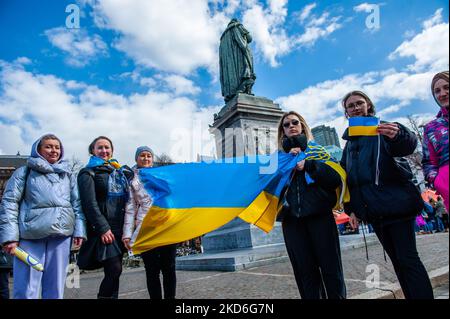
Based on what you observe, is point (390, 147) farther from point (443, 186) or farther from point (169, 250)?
point (169, 250)

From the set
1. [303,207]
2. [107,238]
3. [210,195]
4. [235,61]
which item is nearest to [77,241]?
[107,238]

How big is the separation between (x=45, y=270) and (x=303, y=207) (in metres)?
2.62

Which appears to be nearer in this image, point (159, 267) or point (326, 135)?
point (159, 267)

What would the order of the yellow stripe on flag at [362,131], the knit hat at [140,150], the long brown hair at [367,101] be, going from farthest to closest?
1. the knit hat at [140,150]
2. the long brown hair at [367,101]
3. the yellow stripe on flag at [362,131]

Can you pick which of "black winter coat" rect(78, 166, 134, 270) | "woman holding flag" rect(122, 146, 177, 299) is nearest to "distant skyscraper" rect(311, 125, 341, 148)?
"woman holding flag" rect(122, 146, 177, 299)

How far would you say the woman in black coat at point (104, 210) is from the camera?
10.4 ft

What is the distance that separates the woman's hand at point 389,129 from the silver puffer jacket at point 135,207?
2.71 meters

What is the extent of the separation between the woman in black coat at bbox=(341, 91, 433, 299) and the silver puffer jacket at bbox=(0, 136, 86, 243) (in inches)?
114

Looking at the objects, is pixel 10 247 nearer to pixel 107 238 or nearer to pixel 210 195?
pixel 107 238

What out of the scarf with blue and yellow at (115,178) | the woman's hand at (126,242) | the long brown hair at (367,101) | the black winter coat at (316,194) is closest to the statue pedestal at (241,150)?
the woman's hand at (126,242)

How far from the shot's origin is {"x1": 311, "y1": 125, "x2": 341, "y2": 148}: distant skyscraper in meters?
42.0

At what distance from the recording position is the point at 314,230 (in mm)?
2852

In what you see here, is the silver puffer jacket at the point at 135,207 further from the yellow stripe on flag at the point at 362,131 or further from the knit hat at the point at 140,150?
the yellow stripe on flag at the point at 362,131
